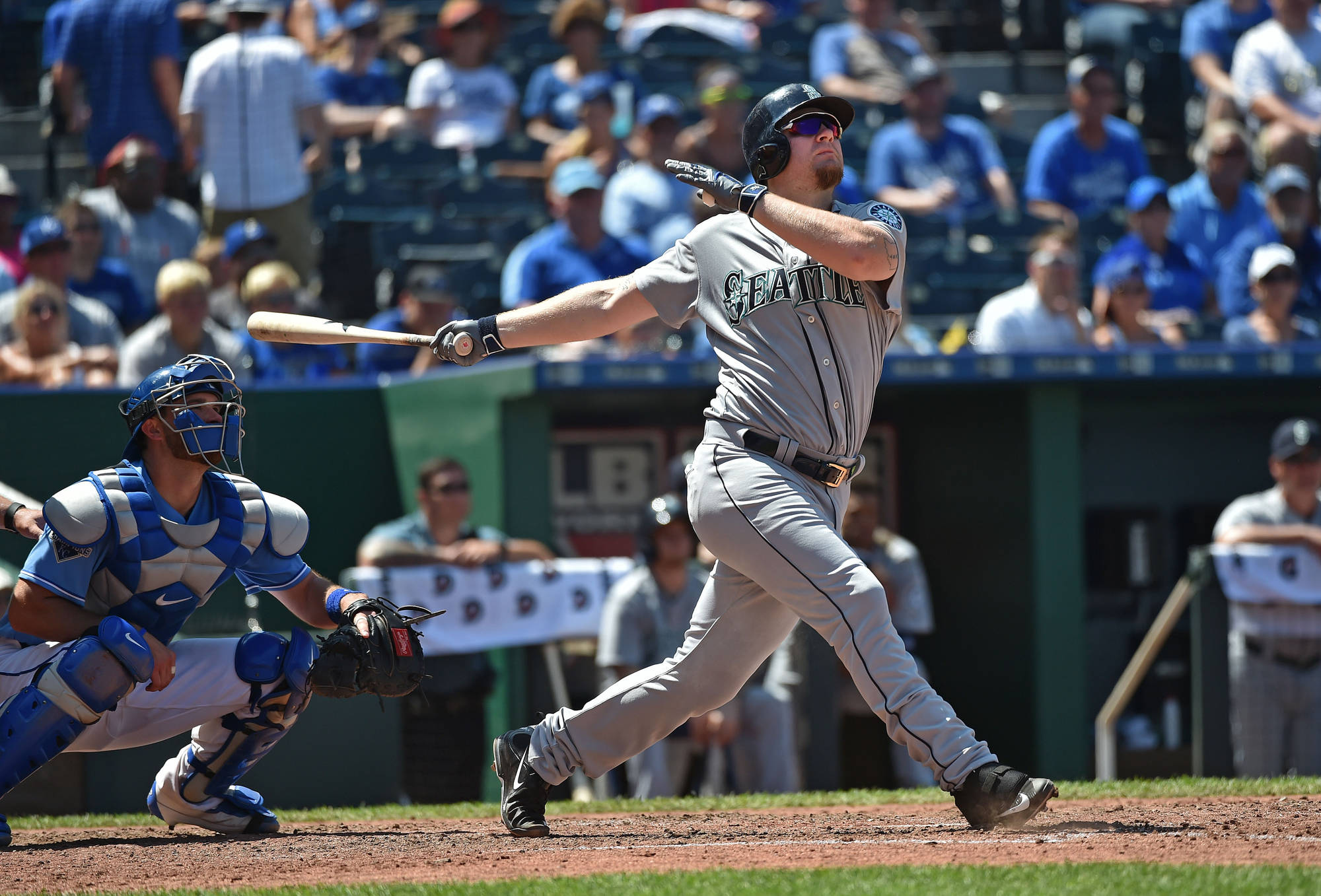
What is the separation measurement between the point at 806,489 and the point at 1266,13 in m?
8.54

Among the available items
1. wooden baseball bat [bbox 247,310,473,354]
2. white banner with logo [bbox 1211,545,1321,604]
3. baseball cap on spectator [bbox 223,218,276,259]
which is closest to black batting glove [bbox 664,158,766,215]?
wooden baseball bat [bbox 247,310,473,354]

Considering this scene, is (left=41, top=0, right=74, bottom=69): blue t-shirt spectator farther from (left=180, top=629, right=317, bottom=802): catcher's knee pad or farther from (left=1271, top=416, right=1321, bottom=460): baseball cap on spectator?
(left=1271, top=416, right=1321, bottom=460): baseball cap on spectator

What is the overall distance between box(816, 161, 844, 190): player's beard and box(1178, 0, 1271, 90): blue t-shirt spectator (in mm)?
7527

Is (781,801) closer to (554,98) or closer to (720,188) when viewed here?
(720,188)

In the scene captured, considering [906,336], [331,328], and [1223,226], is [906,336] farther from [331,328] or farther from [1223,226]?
[331,328]

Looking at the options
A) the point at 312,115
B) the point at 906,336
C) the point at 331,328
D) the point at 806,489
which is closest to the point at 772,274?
the point at 806,489

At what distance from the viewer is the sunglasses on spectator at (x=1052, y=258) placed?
27.0ft

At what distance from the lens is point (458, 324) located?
4410 mm

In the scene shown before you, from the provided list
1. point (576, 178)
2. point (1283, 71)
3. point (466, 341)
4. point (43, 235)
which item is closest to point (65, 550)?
point (466, 341)

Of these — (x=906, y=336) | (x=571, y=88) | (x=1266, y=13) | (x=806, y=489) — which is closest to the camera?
(x=806, y=489)

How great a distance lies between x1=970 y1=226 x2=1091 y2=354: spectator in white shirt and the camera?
8195 mm

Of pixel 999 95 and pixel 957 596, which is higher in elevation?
pixel 999 95

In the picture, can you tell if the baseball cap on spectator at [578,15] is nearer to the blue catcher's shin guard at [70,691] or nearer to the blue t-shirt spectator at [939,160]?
the blue t-shirt spectator at [939,160]

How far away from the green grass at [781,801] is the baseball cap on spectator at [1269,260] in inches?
143
